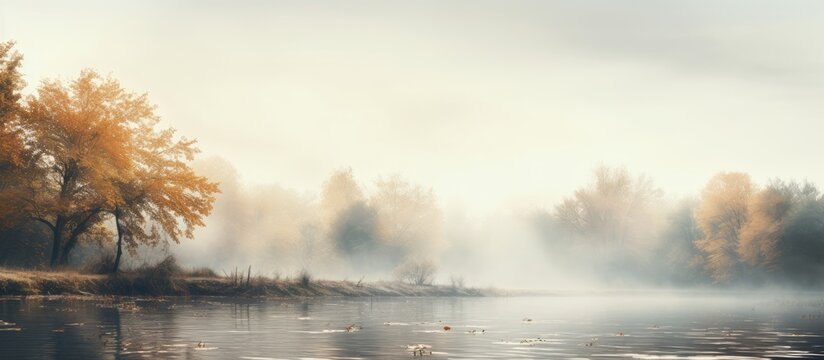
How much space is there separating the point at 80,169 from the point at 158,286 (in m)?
10.3

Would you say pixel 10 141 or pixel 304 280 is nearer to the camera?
pixel 10 141

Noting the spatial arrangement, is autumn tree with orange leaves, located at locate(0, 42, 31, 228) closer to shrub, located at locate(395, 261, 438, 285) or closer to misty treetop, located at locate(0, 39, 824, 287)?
misty treetop, located at locate(0, 39, 824, 287)

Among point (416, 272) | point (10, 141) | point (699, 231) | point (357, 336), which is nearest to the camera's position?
point (357, 336)

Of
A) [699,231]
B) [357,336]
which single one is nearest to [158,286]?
[357,336]

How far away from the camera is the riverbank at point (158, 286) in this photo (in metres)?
54.8

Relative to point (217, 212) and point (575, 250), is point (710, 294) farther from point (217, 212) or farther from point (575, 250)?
point (217, 212)

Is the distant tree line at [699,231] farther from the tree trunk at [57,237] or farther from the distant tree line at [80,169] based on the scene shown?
the tree trunk at [57,237]

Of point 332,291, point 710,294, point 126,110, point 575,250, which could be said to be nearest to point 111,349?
point 126,110

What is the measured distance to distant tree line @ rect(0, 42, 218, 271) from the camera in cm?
6325

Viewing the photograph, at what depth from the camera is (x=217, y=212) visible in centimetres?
12738

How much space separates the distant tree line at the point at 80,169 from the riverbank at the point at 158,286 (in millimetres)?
2975

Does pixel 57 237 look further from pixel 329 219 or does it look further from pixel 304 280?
pixel 329 219

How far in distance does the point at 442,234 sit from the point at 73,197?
76.6m

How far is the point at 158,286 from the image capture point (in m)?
62.0
